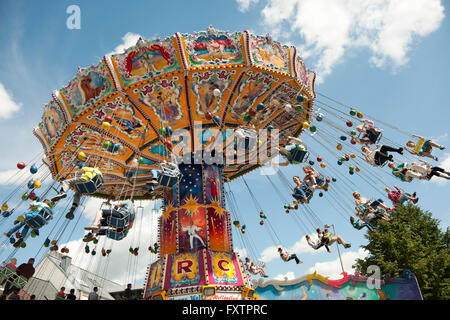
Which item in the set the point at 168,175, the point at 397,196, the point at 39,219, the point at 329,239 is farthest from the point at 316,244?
the point at 39,219

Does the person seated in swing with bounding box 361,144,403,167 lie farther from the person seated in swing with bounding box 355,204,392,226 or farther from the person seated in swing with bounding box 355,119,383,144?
the person seated in swing with bounding box 355,204,392,226

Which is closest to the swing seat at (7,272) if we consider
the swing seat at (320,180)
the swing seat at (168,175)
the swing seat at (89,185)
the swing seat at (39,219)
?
the swing seat at (39,219)

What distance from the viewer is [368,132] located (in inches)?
363

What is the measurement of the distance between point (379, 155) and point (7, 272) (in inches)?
399

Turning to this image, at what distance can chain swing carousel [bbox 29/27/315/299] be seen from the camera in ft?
30.4

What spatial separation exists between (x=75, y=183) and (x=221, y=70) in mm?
4926

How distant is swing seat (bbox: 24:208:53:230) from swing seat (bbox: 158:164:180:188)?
2858 mm

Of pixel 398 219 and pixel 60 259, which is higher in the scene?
pixel 60 259

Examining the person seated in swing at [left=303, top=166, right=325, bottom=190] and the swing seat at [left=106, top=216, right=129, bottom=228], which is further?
the person seated in swing at [left=303, top=166, right=325, bottom=190]

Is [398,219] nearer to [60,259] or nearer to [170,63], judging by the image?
[170,63]

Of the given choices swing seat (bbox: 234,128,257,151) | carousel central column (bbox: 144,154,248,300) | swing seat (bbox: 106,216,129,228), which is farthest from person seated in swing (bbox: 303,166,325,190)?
swing seat (bbox: 106,216,129,228)

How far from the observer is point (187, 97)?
10164 millimetres
